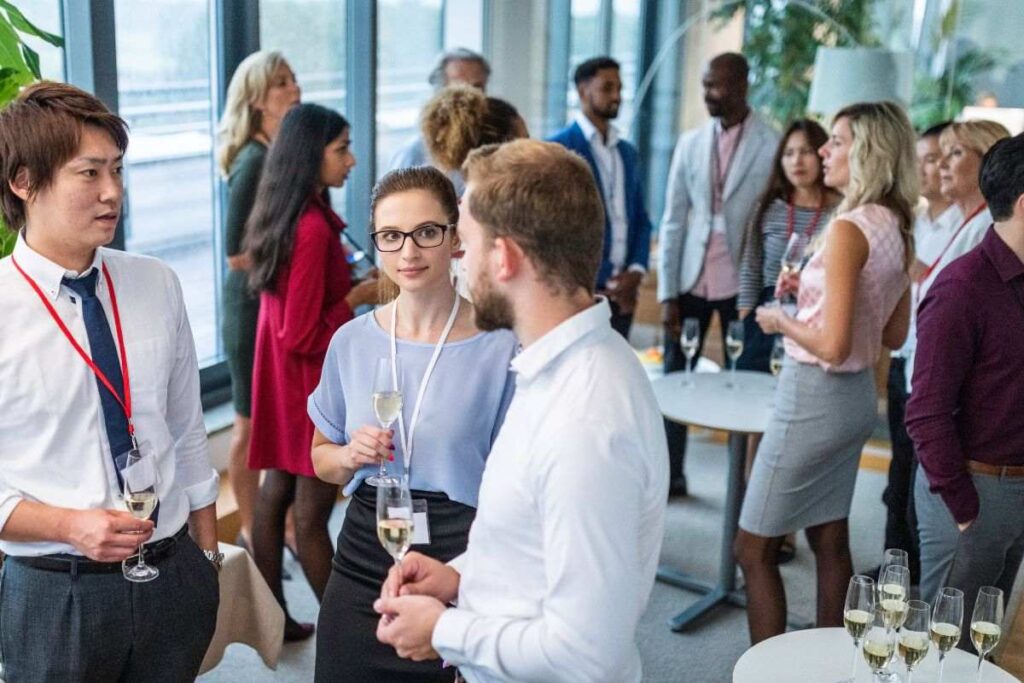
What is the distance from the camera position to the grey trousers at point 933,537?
275 centimetres

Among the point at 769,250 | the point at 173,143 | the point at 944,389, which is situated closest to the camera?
the point at 944,389

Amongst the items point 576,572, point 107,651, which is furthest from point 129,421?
point 576,572

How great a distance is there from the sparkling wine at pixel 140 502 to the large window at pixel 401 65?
3.71 m

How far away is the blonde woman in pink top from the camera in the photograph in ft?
9.84

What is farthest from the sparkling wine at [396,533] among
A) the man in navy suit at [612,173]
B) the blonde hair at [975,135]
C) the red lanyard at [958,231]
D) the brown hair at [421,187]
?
the man in navy suit at [612,173]

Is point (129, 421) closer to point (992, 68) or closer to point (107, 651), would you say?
point (107, 651)

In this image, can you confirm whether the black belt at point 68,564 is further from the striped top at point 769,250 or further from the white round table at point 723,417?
the striped top at point 769,250

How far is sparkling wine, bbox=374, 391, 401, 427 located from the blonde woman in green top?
1.80 meters

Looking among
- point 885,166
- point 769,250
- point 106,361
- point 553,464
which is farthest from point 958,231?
point 106,361

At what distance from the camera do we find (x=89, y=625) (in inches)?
76.5

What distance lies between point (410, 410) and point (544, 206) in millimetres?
787

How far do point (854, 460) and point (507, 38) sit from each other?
161 inches

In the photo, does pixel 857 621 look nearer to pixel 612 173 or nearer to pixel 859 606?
pixel 859 606

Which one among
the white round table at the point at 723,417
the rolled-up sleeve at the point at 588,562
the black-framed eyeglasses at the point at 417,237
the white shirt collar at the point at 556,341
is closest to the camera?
the rolled-up sleeve at the point at 588,562
